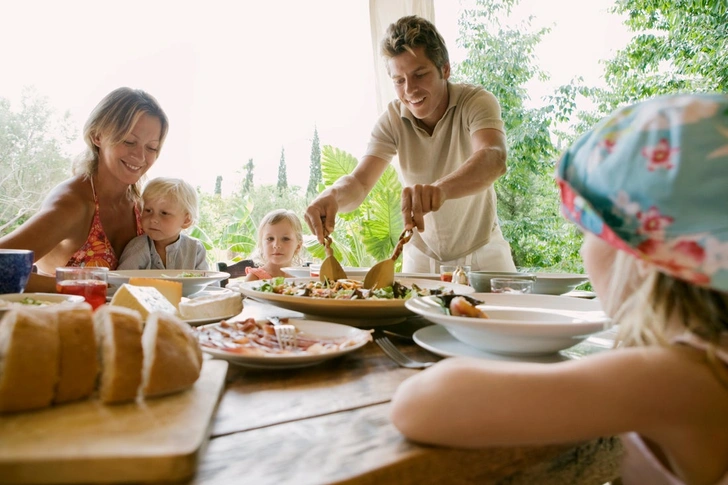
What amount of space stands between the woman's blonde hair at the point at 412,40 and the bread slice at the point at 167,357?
2238 mm

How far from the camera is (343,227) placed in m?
6.75

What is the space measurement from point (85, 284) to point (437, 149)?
2.24 m

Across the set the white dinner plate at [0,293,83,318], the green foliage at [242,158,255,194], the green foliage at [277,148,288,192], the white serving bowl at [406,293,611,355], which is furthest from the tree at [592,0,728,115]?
the white dinner plate at [0,293,83,318]

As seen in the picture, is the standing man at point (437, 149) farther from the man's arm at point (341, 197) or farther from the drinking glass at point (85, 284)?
the drinking glass at point (85, 284)

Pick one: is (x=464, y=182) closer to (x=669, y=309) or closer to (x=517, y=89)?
(x=669, y=309)

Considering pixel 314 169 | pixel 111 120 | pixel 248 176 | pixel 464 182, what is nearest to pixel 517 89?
pixel 314 169

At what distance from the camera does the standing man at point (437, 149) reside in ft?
8.20

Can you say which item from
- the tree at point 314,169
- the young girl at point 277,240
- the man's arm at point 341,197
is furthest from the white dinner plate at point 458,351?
the tree at point 314,169

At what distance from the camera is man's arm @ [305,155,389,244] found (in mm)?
2078

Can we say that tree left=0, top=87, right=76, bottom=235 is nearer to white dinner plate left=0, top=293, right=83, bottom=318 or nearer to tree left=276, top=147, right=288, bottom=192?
tree left=276, top=147, right=288, bottom=192

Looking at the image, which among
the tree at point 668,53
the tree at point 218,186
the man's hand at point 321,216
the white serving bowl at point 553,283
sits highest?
the tree at point 668,53

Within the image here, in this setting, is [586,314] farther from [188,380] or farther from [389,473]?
[188,380]

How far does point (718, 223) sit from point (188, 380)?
674 mm

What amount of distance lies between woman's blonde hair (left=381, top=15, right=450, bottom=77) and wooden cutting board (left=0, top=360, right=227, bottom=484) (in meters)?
2.36
